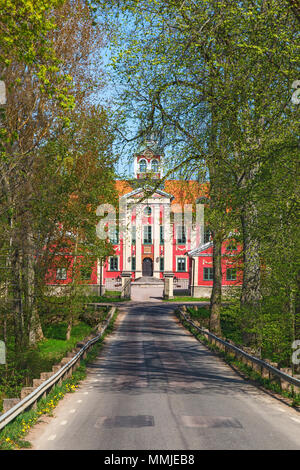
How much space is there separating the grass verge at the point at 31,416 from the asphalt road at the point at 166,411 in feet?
0.60

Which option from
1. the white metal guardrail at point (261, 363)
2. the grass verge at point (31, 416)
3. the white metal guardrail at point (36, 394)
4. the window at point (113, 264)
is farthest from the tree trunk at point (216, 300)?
the window at point (113, 264)

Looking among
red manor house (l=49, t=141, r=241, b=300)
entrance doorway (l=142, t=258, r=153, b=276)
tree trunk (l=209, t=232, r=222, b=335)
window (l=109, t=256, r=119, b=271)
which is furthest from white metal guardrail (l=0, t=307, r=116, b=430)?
entrance doorway (l=142, t=258, r=153, b=276)

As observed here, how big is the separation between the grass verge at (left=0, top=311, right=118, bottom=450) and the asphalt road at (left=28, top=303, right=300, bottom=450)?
18 cm

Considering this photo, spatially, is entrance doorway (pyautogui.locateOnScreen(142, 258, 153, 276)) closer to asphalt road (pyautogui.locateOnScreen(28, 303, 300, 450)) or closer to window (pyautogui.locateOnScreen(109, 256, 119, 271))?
window (pyautogui.locateOnScreen(109, 256, 119, 271))

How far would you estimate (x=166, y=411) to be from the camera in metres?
10.8

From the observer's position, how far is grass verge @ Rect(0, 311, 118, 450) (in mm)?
8016

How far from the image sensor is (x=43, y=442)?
8305mm

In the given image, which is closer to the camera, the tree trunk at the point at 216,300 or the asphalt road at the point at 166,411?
the asphalt road at the point at 166,411

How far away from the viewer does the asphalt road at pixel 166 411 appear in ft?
26.9

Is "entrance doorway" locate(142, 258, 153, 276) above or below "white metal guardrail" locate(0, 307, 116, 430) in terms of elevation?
above

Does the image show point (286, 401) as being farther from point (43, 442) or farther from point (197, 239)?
point (197, 239)

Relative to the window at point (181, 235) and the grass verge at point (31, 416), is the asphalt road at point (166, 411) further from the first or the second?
the window at point (181, 235)

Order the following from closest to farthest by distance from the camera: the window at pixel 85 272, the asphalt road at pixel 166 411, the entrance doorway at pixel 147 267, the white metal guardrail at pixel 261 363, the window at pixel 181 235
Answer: the asphalt road at pixel 166 411 < the white metal guardrail at pixel 261 363 < the window at pixel 85 272 < the window at pixel 181 235 < the entrance doorway at pixel 147 267
